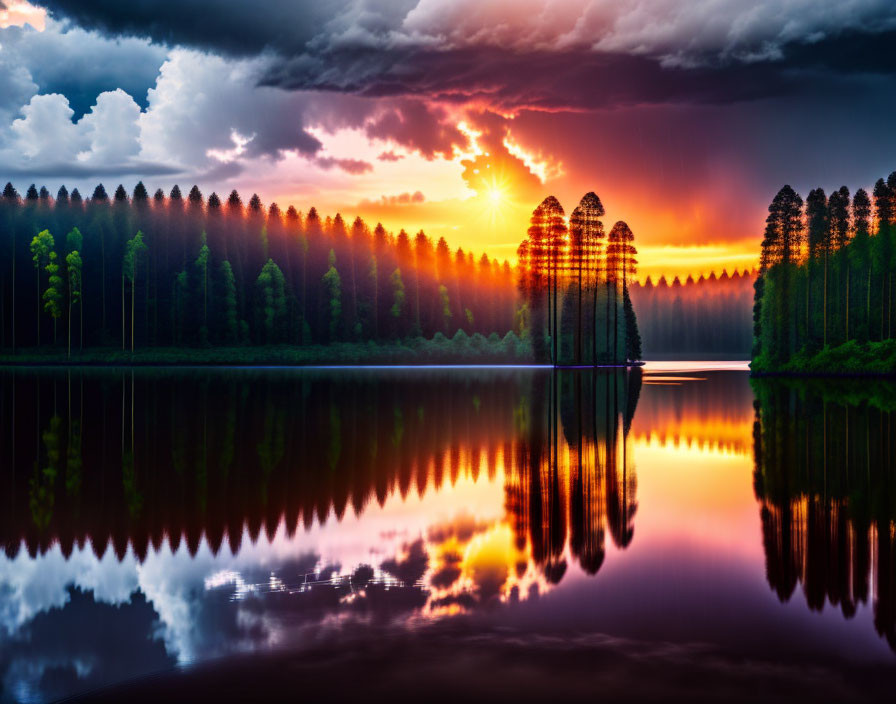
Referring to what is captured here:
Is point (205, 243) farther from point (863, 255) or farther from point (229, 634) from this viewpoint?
point (229, 634)

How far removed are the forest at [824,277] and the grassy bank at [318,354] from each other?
37079 millimetres

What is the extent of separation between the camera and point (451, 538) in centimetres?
1073

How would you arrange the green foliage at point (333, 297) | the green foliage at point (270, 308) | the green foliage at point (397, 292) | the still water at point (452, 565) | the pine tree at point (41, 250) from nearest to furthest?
the still water at point (452, 565) < the pine tree at point (41, 250) < the green foliage at point (270, 308) < the green foliage at point (333, 297) < the green foliage at point (397, 292)

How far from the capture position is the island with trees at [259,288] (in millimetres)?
86500

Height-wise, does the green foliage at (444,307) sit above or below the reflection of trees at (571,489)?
above

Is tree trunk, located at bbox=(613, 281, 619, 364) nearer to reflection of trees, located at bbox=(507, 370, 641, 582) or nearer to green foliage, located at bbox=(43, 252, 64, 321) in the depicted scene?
reflection of trees, located at bbox=(507, 370, 641, 582)

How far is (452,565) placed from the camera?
936cm

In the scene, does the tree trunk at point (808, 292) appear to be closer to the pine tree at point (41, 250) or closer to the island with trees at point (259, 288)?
the island with trees at point (259, 288)

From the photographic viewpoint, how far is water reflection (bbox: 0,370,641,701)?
7.20 m

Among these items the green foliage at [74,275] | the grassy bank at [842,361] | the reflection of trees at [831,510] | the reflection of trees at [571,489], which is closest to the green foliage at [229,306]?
the green foliage at [74,275]

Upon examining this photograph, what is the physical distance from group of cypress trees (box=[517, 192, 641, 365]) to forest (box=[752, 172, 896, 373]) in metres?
17.2

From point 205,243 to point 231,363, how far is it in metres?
26.1

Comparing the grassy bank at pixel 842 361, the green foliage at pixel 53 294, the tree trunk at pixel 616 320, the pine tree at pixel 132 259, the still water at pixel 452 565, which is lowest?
the still water at pixel 452 565

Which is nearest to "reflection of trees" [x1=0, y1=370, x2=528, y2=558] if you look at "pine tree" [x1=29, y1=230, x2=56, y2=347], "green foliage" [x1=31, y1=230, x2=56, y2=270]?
"pine tree" [x1=29, y1=230, x2=56, y2=347]
